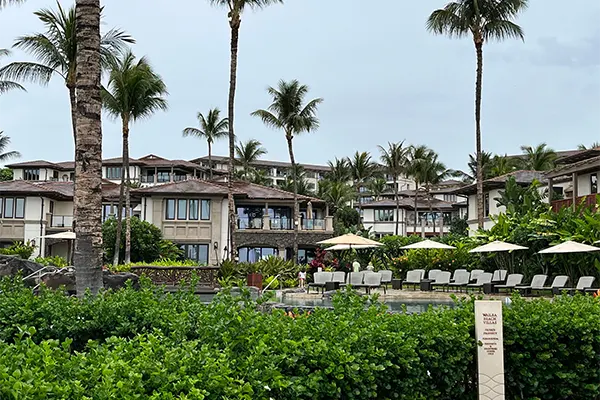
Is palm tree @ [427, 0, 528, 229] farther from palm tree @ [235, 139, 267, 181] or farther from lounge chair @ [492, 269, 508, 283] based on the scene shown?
palm tree @ [235, 139, 267, 181]

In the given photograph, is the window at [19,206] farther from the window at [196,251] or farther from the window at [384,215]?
the window at [384,215]

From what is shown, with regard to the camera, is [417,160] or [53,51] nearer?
[53,51]

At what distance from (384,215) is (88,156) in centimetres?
7026

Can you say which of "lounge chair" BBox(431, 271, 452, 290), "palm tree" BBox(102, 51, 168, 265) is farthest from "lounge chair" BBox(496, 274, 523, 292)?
"palm tree" BBox(102, 51, 168, 265)

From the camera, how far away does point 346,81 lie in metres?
26.2

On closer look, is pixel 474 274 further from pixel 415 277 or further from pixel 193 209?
pixel 193 209

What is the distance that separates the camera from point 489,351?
5.97m

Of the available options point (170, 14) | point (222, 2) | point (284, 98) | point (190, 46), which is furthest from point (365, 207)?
point (170, 14)

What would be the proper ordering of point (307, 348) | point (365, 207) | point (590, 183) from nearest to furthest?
point (307, 348) < point (590, 183) < point (365, 207)

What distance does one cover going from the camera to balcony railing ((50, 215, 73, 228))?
46022 millimetres

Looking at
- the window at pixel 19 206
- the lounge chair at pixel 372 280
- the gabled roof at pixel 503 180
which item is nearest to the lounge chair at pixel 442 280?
the lounge chair at pixel 372 280

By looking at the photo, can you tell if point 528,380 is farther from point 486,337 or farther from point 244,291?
point 244,291

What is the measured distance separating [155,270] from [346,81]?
1083 cm

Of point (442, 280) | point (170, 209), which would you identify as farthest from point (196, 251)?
point (442, 280)
